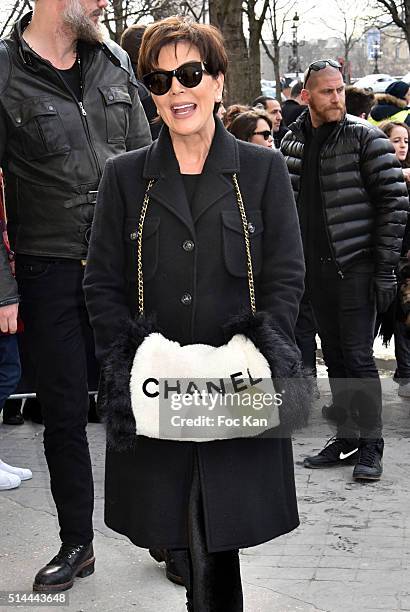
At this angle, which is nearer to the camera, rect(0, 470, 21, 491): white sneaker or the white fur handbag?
the white fur handbag

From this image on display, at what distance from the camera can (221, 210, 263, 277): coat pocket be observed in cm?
349

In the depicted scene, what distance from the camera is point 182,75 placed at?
3441 mm

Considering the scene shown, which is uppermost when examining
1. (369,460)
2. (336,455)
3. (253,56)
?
(369,460)

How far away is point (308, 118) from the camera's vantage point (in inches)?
258

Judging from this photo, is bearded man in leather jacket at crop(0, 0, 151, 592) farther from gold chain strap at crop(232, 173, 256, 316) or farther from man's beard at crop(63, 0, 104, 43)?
gold chain strap at crop(232, 173, 256, 316)

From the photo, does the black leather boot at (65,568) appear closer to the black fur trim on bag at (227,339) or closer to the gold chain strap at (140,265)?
the black fur trim on bag at (227,339)

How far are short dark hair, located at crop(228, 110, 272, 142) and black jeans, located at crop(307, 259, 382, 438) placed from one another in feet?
5.01

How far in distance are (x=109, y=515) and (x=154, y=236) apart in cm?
89

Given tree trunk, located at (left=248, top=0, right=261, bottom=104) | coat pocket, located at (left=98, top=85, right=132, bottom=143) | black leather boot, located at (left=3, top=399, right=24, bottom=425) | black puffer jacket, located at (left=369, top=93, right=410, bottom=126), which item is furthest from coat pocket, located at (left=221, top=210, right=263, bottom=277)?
tree trunk, located at (left=248, top=0, right=261, bottom=104)

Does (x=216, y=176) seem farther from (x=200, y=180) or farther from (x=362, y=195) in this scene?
(x=362, y=195)

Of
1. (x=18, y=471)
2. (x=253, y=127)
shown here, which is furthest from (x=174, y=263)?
(x=253, y=127)

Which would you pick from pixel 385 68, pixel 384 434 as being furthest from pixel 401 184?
pixel 385 68

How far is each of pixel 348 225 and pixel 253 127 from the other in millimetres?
1747

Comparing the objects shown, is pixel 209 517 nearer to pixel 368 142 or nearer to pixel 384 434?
pixel 368 142
